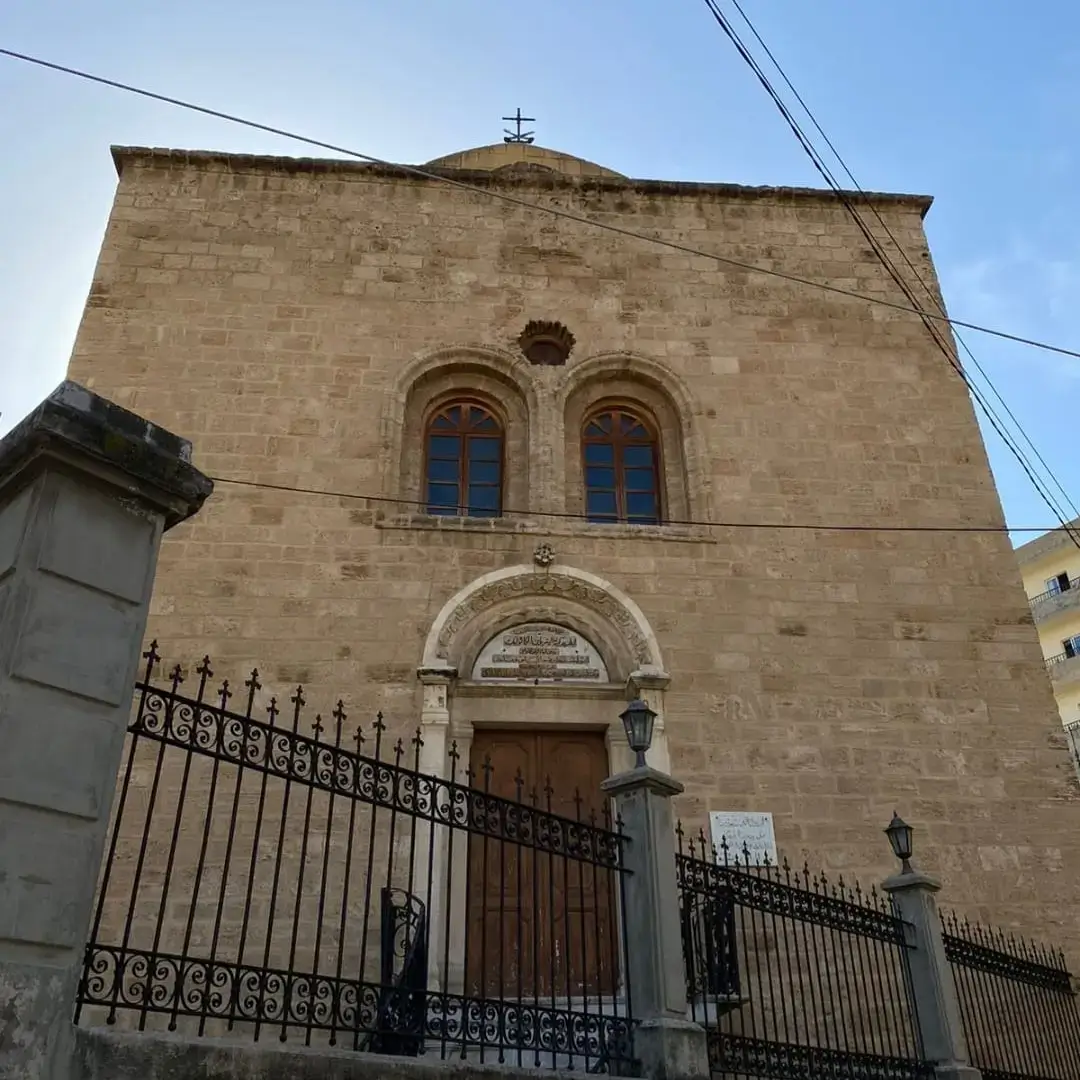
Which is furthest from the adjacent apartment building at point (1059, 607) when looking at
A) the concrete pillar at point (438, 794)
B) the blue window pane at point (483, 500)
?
the concrete pillar at point (438, 794)

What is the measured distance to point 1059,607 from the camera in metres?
26.8

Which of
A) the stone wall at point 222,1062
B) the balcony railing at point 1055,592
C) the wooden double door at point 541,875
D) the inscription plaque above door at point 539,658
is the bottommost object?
the stone wall at point 222,1062

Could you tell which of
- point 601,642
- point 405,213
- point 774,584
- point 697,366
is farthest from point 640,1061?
point 405,213

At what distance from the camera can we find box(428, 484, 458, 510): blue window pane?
33.4 feet

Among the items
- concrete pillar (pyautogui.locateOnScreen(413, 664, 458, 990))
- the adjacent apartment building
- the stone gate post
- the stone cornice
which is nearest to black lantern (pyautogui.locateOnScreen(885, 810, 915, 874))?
the stone gate post

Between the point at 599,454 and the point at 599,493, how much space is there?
1.64 feet

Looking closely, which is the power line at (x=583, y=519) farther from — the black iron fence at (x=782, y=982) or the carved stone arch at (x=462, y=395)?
the black iron fence at (x=782, y=982)

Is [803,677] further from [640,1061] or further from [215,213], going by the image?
[215,213]

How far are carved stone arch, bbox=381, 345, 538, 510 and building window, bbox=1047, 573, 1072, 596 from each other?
2162cm

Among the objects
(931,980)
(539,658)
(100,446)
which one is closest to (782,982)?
(931,980)

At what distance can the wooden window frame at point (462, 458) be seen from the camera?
10.1 m

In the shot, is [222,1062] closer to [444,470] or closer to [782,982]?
[782,982]

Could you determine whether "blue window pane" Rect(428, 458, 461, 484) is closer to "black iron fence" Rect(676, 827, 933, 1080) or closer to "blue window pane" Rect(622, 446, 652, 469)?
"blue window pane" Rect(622, 446, 652, 469)

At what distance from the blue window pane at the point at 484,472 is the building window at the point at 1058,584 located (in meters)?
21.8
